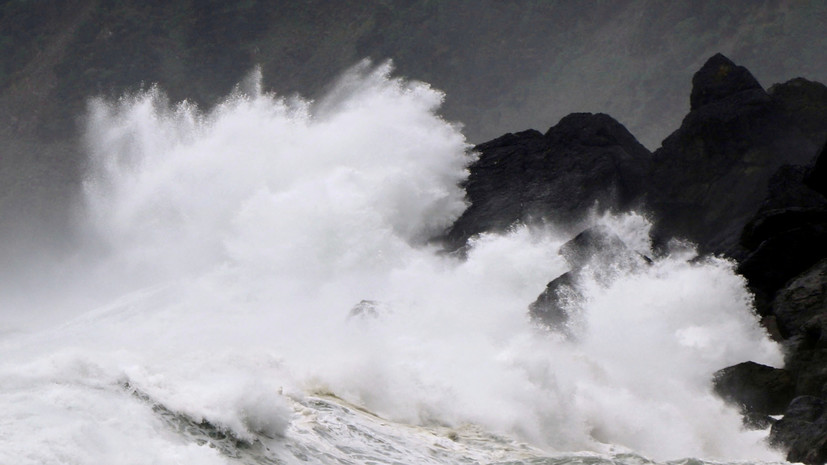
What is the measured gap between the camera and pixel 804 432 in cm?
1128

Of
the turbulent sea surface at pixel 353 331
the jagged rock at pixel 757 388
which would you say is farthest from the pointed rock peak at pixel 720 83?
the jagged rock at pixel 757 388

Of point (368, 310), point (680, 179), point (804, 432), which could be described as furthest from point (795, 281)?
point (680, 179)

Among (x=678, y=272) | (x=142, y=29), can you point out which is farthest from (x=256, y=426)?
(x=142, y=29)

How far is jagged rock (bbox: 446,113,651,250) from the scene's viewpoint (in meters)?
23.8

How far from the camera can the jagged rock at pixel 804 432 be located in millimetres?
10672

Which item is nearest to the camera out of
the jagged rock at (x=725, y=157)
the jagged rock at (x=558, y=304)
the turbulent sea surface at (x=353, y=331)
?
the turbulent sea surface at (x=353, y=331)

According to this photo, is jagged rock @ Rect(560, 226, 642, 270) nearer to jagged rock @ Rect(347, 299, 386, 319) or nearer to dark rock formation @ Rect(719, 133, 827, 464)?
dark rock formation @ Rect(719, 133, 827, 464)

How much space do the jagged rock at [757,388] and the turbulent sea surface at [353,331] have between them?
0.90ft

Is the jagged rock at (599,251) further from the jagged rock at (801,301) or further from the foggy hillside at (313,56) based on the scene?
the foggy hillside at (313,56)

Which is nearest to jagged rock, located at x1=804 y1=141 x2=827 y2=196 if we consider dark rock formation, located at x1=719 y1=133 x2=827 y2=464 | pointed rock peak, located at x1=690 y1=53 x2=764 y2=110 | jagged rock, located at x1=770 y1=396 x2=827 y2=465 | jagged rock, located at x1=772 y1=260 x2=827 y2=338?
dark rock formation, located at x1=719 y1=133 x2=827 y2=464

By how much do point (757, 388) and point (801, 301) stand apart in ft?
6.84

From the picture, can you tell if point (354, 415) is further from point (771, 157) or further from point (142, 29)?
point (142, 29)

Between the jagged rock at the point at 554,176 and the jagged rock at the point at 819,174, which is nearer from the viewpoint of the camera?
the jagged rock at the point at 819,174

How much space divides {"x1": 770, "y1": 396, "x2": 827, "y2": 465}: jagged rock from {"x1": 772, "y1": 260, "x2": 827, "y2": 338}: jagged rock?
9.54ft
